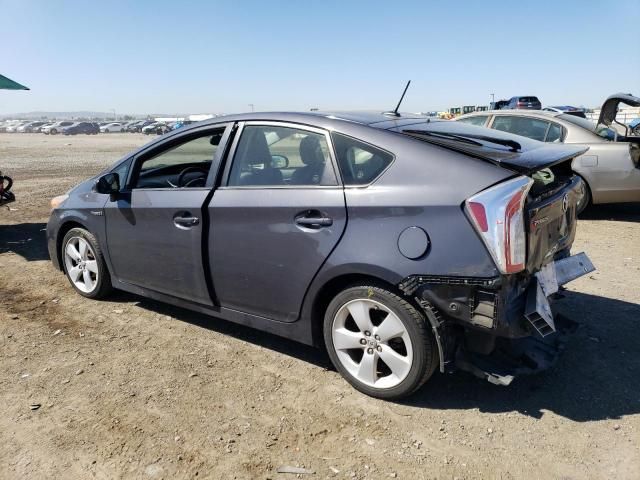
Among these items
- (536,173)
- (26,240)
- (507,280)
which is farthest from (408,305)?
(26,240)

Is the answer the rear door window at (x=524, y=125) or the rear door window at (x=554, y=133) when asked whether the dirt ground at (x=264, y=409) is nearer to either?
the rear door window at (x=554, y=133)

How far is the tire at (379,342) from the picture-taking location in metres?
2.94

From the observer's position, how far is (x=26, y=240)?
7371 mm

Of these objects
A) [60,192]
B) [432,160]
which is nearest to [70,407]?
[432,160]

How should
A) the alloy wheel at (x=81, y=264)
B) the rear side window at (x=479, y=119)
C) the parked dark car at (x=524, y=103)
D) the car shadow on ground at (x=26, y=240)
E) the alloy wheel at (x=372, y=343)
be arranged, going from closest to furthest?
the alloy wheel at (x=372, y=343) < the alloy wheel at (x=81, y=264) < the car shadow on ground at (x=26, y=240) < the rear side window at (x=479, y=119) < the parked dark car at (x=524, y=103)

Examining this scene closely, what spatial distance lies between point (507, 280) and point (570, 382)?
1135mm

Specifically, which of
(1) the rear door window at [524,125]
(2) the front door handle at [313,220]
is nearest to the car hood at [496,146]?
(2) the front door handle at [313,220]

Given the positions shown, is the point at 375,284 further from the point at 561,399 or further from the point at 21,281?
the point at 21,281

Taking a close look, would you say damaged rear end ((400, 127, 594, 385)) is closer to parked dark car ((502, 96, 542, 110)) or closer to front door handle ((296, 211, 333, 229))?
front door handle ((296, 211, 333, 229))

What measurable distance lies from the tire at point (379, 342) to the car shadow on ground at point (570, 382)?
22 centimetres

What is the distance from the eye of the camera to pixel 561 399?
3191mm

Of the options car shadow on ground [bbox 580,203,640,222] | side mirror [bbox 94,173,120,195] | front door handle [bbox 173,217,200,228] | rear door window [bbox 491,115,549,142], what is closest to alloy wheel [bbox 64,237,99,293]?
side mirror [bbox 94,173,120,195]

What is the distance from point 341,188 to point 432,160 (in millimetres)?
544

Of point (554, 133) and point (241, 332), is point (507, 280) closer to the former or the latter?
point (241, 332)
